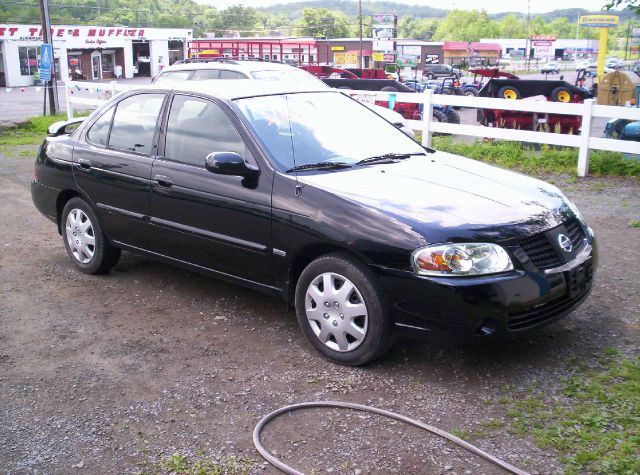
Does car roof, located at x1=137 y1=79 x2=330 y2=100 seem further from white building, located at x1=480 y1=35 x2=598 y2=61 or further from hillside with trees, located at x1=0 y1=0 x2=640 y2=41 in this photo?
white building, located at x1=480 y1=35 x2=598 y2=61

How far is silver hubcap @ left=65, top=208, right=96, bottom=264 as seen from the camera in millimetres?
6410

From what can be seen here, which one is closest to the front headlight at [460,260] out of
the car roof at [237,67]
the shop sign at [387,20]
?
the car roof at [237,67]

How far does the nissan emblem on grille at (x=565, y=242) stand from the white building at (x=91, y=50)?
4234 centimetres

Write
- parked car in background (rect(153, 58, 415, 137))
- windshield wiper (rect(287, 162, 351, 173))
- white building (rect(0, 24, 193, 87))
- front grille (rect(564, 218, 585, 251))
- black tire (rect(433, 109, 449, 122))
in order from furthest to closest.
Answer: white building (rect(0, 24, 193, 87)) < black tire (rect(433, 109, 449, 122)) < parked car in background (rect(153, 58, 415, 137)) < windshield wiper (rect(287, 162, 351, 173)) < front grille (rect(564, 218, 585, 251))

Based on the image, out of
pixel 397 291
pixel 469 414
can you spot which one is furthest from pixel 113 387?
pixel 469 414

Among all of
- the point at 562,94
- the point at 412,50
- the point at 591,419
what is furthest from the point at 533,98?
the point at 412,50

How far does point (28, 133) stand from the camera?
709 inches

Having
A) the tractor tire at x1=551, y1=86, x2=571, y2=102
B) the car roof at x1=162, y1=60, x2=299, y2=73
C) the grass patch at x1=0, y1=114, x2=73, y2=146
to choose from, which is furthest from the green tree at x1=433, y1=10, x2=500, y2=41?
the car roof at x1=162, y1=60, x2=299, y2=73

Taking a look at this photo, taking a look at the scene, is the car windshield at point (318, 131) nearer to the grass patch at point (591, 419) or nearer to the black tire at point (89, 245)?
the black tire at point (89, 245)

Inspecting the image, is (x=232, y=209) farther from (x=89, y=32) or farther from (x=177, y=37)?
(x=177, y=37)

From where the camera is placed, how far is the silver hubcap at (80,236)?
6410 mm

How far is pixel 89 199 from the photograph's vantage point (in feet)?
20.5

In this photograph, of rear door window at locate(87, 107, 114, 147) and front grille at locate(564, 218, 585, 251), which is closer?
front grille at locate(564, 218, 585, 251)

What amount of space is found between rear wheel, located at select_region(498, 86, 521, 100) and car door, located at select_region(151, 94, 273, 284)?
1285 centimetres
